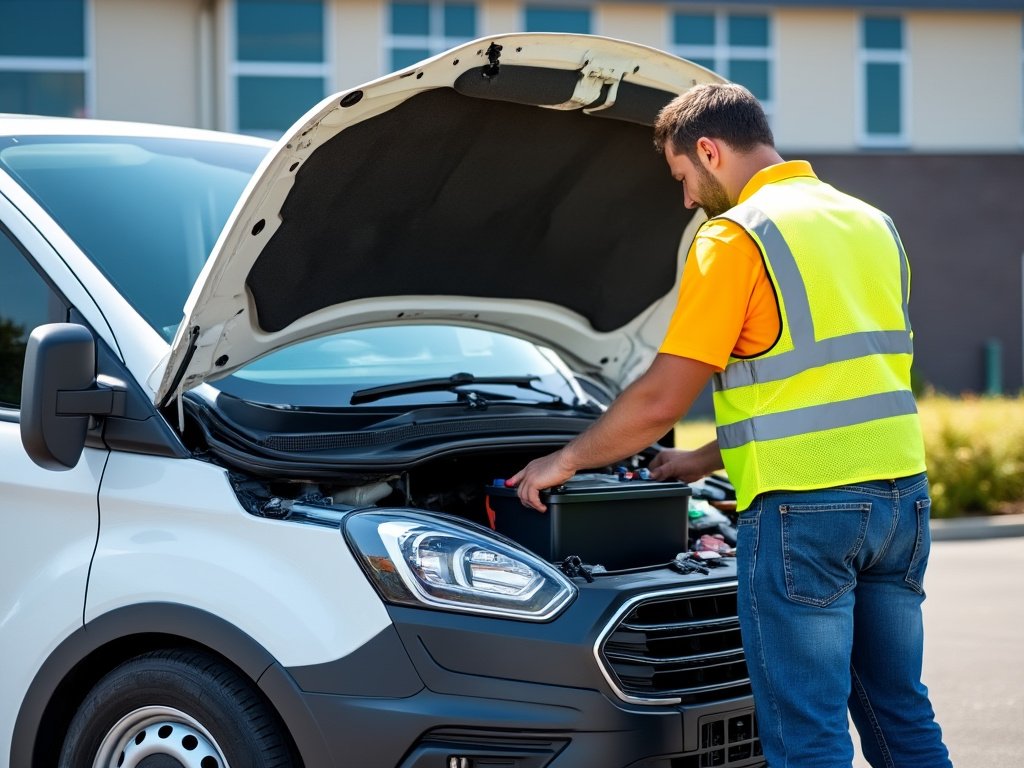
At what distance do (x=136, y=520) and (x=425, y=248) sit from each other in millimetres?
1407

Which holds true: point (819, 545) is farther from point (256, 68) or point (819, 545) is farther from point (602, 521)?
point (256, 68)

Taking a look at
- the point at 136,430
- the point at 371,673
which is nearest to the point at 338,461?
the point at 136,430

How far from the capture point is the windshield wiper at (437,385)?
157 inches

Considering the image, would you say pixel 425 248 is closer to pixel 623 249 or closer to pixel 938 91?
pixel 623 249

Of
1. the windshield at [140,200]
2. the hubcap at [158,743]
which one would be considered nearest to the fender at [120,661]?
the hubcap at [158,743]

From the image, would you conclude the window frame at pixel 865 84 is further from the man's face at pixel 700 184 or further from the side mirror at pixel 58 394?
the side mirror at pixel 58 394

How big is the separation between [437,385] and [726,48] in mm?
18465

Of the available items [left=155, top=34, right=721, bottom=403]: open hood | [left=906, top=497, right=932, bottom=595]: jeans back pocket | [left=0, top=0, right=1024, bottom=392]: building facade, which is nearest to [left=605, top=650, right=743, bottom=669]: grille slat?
[left=906, top=497, right=932, bottom=595]: jeans back pocket

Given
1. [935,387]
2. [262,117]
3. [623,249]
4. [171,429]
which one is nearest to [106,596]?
[171,429]

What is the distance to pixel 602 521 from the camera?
11.6ft

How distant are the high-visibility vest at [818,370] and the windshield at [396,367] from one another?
1225mm

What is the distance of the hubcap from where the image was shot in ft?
10.2

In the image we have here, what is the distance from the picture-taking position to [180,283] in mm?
3912

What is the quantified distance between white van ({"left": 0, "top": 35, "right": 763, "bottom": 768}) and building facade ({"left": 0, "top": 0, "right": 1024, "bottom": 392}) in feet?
52.3
